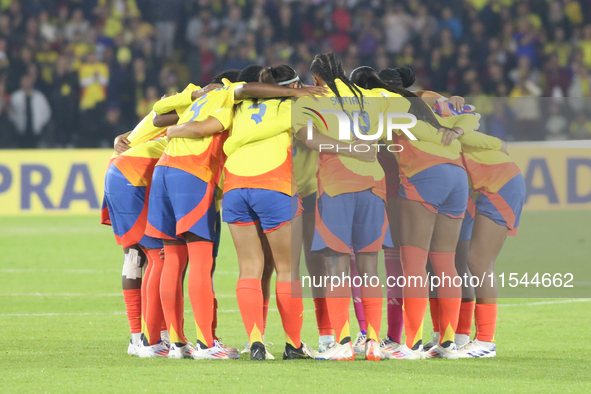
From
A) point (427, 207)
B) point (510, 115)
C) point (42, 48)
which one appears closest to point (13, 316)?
point (427, 207)

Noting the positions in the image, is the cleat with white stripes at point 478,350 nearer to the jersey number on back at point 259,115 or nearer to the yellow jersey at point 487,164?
the yellow jersey at point 487,164

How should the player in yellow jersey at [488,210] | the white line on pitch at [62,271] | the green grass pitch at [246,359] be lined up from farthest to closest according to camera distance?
the white line on pitch at [62,271]
the player in yellow jersey at [488,210]
the green grass pitch at [246,359]

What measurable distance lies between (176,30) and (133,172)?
13618 millimetres

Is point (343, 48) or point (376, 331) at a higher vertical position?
point (343, 48)

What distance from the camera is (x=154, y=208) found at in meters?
5.48

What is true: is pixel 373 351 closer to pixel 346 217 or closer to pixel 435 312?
pixel 435 312

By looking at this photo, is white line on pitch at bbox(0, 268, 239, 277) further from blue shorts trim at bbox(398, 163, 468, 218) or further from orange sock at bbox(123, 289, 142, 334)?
blue shorts trim at bbox(398, 163, 468, 218)

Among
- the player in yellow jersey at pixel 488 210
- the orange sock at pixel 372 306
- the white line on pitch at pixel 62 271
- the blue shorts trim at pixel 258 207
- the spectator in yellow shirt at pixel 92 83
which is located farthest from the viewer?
the spectator in yellow shirt at pixel 92 83

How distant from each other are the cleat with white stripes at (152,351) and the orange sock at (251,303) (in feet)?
2.24

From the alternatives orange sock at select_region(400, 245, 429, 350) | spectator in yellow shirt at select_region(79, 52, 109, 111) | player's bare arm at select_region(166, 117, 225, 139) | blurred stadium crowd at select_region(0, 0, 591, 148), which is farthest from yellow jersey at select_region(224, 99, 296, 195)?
spectator in yellow shirt at select_region(79, 52, 109, 111)

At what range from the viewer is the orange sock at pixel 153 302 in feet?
18.4

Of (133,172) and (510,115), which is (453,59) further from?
(133,172)

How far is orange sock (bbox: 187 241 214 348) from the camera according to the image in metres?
5.34

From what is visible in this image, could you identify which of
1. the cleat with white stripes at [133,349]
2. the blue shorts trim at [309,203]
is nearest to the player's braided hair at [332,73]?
the blue shorts trim at [309,203]
